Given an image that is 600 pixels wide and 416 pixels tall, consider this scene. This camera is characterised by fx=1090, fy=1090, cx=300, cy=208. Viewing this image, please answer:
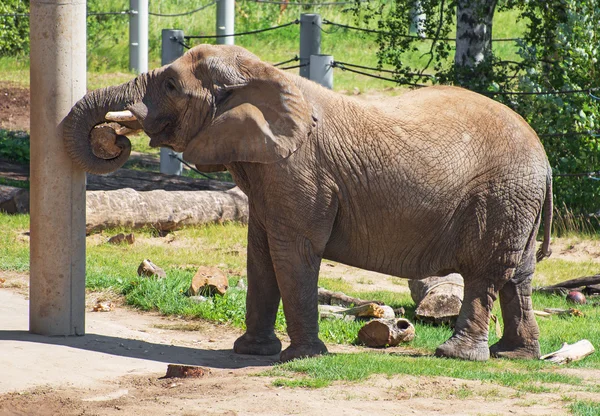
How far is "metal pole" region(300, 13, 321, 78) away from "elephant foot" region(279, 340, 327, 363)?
7771 mm

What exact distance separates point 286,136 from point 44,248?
77.0 inches

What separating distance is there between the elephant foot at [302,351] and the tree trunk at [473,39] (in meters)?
7.50

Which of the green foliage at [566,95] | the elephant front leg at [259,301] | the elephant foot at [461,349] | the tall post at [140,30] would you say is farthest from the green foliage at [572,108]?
the tall post at [140,30]

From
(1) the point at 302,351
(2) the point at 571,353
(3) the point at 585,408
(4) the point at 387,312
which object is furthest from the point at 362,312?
(3) the point at 585,408

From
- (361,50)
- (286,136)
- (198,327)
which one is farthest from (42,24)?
(361,50)

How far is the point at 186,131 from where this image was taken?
7.56 meters

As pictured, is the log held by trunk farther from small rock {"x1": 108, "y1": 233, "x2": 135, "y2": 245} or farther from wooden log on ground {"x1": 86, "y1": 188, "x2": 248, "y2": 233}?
wooden log on ground {"x1": 86, "y1": 188, "x2": 248, "y2": 233}

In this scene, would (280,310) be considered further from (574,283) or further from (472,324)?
(574,283)

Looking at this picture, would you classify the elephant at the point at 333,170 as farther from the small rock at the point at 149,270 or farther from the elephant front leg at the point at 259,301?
the small rock at the point at 149,270

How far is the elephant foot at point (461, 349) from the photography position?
25.9 feet

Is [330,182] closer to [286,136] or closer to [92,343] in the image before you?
[286,136]

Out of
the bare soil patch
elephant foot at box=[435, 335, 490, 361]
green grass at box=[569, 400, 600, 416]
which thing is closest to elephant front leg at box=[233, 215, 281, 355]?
elephant foot at box=[435, 335, 490, 361]

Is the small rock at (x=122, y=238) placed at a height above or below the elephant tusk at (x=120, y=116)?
below

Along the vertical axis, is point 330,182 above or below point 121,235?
above
